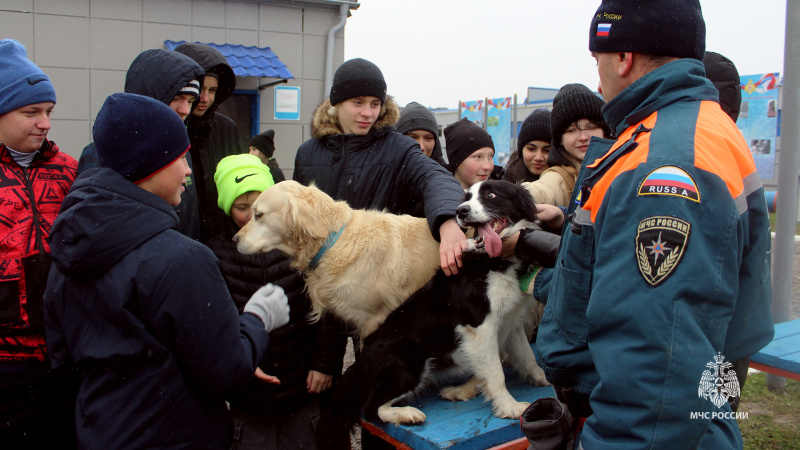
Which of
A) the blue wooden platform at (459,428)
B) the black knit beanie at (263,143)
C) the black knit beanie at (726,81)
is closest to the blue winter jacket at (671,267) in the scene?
the blue wooden platform at (459,428)

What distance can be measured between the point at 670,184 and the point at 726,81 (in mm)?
2251

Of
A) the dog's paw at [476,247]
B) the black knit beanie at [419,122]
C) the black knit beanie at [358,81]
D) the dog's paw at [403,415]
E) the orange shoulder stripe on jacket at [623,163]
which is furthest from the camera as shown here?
the black knit beanie at [419,122]

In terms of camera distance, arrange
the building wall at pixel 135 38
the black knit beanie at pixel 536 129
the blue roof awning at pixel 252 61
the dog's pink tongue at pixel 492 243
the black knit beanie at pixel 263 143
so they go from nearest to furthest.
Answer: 1. the dog's pink tongue at pixel 492 243
2. the black knit beanie at pixel 536 129
3. the black knit beanie at pixel 263 143
4. the building wall at pixel 135 38
5. the blue roof awning at pixel 252 61

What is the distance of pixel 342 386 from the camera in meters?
2.93

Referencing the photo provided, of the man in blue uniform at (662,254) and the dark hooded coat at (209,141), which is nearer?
the man in blue uniform at (662,254)

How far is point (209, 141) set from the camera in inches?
143

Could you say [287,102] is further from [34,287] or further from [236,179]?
[34,287]

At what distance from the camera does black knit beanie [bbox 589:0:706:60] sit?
1.52 meters

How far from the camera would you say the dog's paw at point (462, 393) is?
2.96 metres

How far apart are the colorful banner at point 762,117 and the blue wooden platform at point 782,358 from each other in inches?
472

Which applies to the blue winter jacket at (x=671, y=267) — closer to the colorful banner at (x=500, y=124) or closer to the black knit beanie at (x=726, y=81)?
the black knit beanie at (x=726, y=81)

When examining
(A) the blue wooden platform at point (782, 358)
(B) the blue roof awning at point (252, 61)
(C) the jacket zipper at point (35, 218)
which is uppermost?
(B) the blue roof awning at point (252, 61)

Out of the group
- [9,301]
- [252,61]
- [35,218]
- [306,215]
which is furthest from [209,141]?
[252,61]

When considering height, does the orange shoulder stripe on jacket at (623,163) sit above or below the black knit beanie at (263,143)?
below
